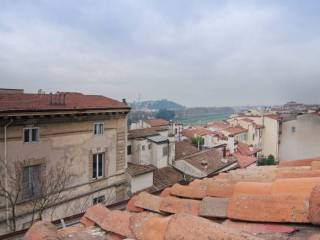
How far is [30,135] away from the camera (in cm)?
1609

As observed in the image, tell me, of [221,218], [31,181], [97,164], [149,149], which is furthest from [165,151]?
[221,218]

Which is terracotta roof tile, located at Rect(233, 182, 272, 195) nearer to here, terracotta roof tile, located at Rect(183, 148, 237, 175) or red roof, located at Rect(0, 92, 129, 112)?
red roof, located at Rect(0, 92, 129, 112)

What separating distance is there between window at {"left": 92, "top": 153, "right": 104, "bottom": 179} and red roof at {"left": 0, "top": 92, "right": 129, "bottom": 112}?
2.88m

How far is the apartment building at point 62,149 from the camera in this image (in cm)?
1530

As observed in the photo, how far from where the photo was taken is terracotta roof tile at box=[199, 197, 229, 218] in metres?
3.76

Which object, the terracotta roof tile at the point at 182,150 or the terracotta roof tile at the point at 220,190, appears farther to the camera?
the terracotta roof tile at the point at 182,150

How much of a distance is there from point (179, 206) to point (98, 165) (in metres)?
16.5

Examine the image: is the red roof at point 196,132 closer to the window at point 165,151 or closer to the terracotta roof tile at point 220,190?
the window at point 165,151

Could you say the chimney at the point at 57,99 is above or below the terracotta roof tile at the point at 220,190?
above

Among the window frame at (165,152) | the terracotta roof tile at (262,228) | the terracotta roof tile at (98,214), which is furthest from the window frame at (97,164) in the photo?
the terracotta roof tile at (262,228)

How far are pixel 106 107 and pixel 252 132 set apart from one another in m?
38.9

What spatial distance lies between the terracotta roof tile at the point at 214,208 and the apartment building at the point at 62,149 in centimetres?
1260

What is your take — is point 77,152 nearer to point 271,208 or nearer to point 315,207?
point 271,208

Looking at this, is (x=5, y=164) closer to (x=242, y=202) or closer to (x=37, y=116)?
(x=37, y=116)
